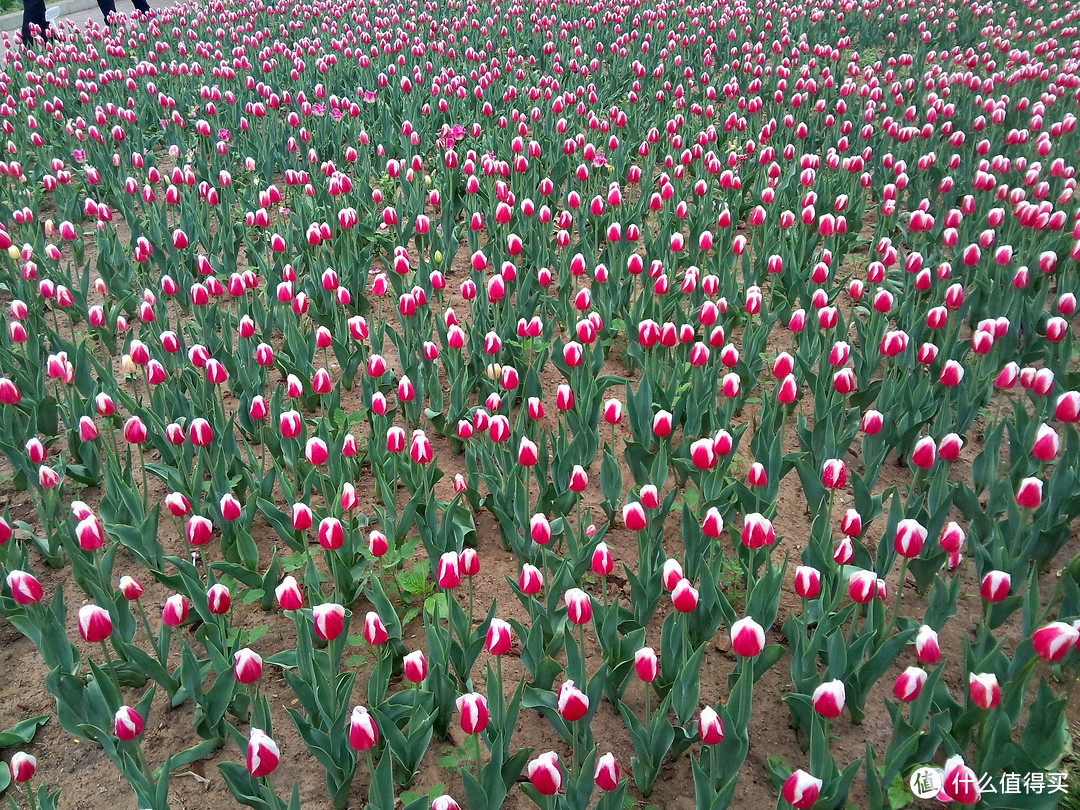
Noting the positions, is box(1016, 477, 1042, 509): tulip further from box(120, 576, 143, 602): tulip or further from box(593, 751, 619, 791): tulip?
box(120, 576, 143, 602): tulip

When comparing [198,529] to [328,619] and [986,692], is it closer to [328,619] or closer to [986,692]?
[328,619]

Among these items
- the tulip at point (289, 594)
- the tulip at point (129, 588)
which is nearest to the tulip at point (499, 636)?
the tulip at point (289, 594)

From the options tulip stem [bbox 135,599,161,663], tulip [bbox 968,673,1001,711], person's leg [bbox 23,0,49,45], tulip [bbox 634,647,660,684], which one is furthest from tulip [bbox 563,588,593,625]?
person's leg [bbox 23,0,49,45]

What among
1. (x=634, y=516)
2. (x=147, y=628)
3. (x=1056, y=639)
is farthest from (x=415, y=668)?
(x=1056, y=639)

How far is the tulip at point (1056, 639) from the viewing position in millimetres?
1981

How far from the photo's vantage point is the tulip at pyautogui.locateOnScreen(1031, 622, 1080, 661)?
1.98 m

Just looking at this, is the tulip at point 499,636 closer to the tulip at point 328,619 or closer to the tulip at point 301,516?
the tulip at point 328,619

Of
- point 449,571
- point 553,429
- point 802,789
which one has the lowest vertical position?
point 553,429

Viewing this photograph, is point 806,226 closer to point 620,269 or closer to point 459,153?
point 620,269

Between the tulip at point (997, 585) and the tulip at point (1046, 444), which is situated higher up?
→ the tulip at point (1046, 444)

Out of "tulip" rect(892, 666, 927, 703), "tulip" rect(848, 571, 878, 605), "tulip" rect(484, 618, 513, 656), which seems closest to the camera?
"tulip" rect(892, 666, 927, 703)

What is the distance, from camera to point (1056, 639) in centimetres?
200

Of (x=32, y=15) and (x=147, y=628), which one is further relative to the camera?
(x=32, y=15)

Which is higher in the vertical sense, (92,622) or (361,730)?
(92,622)
